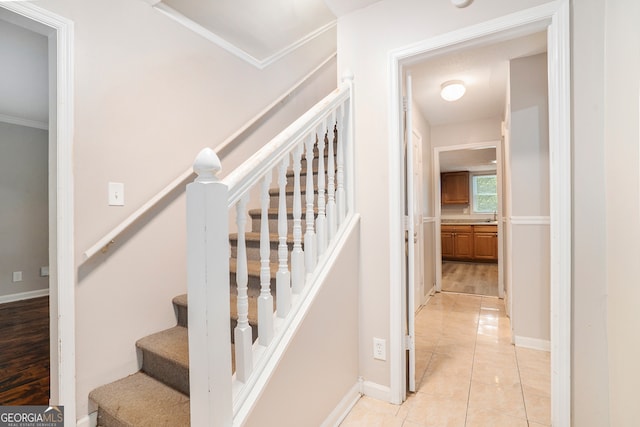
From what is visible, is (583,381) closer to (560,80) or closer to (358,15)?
(560,80)

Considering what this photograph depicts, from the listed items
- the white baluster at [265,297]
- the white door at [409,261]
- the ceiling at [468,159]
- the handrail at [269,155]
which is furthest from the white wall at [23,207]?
the ceiling at [468,159]

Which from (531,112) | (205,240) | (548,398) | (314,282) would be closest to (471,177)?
(531,112)

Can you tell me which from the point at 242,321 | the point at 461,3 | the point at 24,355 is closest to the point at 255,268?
the point at 242,321

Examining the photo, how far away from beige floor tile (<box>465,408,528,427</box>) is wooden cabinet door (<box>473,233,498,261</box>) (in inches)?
216

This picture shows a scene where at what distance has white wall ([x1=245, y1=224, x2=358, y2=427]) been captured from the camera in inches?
46.3

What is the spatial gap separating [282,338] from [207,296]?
0.46m

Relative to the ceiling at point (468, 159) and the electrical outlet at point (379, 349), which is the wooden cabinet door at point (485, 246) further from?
the electrical outlet at point (379, 349)

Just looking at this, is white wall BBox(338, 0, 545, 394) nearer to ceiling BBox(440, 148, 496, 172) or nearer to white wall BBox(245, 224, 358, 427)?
white wall BBox(245, 224, 358, 427)

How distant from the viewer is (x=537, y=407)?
67.9 inches

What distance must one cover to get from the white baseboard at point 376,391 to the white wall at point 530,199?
59.8 inches

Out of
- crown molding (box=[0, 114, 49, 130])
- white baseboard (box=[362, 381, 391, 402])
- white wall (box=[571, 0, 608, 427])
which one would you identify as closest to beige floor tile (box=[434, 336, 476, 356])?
white baseboard (box=[362, 381, 391, 402])

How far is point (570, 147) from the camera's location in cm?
134

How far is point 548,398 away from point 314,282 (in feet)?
5.41

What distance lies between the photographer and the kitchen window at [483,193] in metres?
7.37
